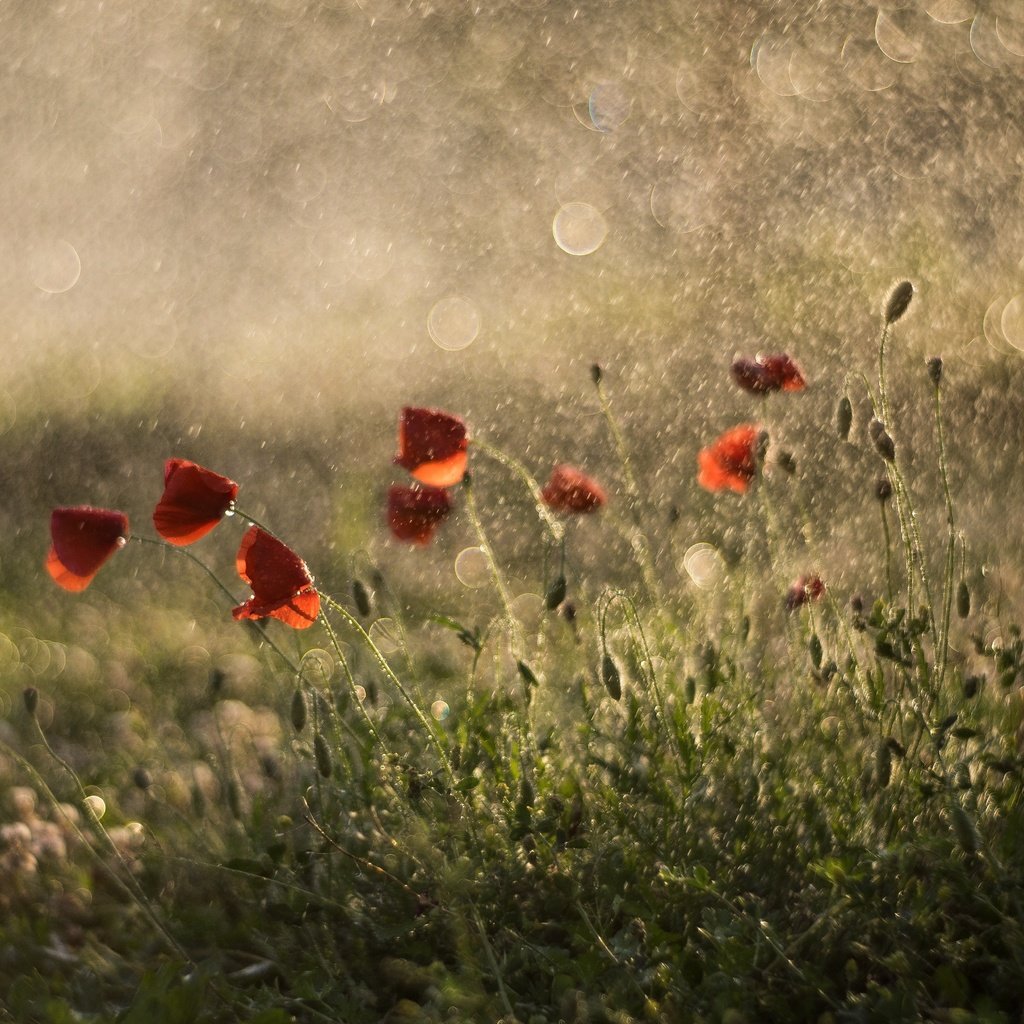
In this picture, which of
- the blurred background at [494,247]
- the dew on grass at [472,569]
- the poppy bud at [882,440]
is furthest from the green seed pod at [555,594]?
the dew on grass at [472,569]

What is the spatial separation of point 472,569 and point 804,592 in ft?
7.50

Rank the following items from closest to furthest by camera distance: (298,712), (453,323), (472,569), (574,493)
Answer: (298,712), (574,493), (472,569), (453,323)

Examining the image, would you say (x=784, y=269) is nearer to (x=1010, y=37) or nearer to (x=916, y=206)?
(x=916, y=206)

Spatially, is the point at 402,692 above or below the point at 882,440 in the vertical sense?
below

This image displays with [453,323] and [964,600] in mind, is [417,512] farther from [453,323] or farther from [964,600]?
[453,323]

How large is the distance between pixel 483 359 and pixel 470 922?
3.81 m

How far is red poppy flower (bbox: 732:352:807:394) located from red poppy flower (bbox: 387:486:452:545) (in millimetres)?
454

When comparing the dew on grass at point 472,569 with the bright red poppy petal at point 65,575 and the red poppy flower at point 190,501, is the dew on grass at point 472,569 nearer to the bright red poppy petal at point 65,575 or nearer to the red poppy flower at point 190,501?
the bright red poppy petal at point 65,575

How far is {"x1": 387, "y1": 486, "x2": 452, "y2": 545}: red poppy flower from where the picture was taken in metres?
1.84

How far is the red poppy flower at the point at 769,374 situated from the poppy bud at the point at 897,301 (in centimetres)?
23

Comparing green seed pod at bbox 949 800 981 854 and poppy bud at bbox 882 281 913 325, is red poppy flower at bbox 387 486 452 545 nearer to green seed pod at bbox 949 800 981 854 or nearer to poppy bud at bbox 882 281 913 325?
poppy bud at bbox 882 281 913 325

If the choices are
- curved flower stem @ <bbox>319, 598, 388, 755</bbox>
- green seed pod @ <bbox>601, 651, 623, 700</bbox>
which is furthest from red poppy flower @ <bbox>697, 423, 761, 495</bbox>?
curved flower stem @ <bbox>319, 598, 388, 755</bbox>

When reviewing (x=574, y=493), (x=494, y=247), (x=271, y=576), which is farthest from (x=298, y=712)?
(x=494, y=247)

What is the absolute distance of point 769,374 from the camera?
1.76 m
